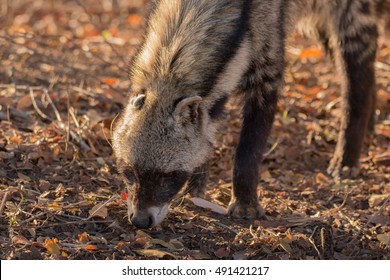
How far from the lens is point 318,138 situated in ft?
28.1

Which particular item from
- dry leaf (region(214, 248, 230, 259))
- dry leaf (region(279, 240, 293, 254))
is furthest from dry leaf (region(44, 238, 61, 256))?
dry leaf (region(279, 240, 293, 254))

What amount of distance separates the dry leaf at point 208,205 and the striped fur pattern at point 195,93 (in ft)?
0.25

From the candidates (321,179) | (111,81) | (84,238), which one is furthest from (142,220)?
(111,81)

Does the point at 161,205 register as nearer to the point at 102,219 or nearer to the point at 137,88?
the point at 102,219

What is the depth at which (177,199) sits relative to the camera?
6512mm

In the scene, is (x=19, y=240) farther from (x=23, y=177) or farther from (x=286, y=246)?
(x=286, y=246)

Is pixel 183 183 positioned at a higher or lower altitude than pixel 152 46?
lower

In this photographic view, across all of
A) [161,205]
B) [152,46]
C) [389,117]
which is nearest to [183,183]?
[161,205]

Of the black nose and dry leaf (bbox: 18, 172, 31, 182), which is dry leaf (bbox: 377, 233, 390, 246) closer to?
the black nose

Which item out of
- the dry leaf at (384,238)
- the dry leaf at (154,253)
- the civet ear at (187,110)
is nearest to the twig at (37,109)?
the civet ear at (187,110)

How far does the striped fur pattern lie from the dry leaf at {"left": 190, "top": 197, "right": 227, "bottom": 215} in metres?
0.07

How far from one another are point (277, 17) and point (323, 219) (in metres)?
1.74

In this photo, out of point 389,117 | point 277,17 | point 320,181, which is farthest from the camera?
point 389,117

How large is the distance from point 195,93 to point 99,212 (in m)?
1.14
